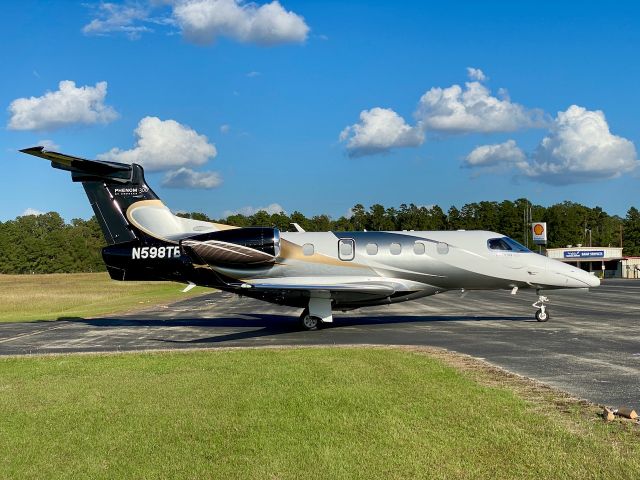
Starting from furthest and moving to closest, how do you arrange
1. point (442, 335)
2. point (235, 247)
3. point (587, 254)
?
point (587, 254)
point (235, 247)
point (442, 335)

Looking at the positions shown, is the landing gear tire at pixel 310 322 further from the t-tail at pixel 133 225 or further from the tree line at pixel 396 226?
the tree line at pixel 396 226

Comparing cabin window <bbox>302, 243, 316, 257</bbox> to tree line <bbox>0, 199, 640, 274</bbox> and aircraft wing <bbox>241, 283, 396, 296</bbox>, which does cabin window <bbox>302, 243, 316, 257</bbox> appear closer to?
aircraft wing <bbox>241, 283, 396, 296</bbox>

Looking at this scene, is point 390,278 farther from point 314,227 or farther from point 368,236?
point 314,227

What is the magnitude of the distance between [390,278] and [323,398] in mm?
11851

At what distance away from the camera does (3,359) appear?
14.4m

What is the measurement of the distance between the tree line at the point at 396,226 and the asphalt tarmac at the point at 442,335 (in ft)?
373

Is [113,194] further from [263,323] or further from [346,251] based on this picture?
[346,251]

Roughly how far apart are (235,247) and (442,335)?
23.8ft

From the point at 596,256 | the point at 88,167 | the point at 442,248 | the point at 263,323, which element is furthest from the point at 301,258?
the point at 596,256

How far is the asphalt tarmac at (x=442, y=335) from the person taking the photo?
37.4 ft

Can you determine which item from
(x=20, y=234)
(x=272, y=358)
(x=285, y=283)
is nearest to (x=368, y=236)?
(x=285, y=283)

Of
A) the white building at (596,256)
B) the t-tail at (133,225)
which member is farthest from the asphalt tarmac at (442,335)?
the white building at (596,256)

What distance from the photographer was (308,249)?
66.7ft

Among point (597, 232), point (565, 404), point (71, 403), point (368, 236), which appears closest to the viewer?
point (565, 404)
